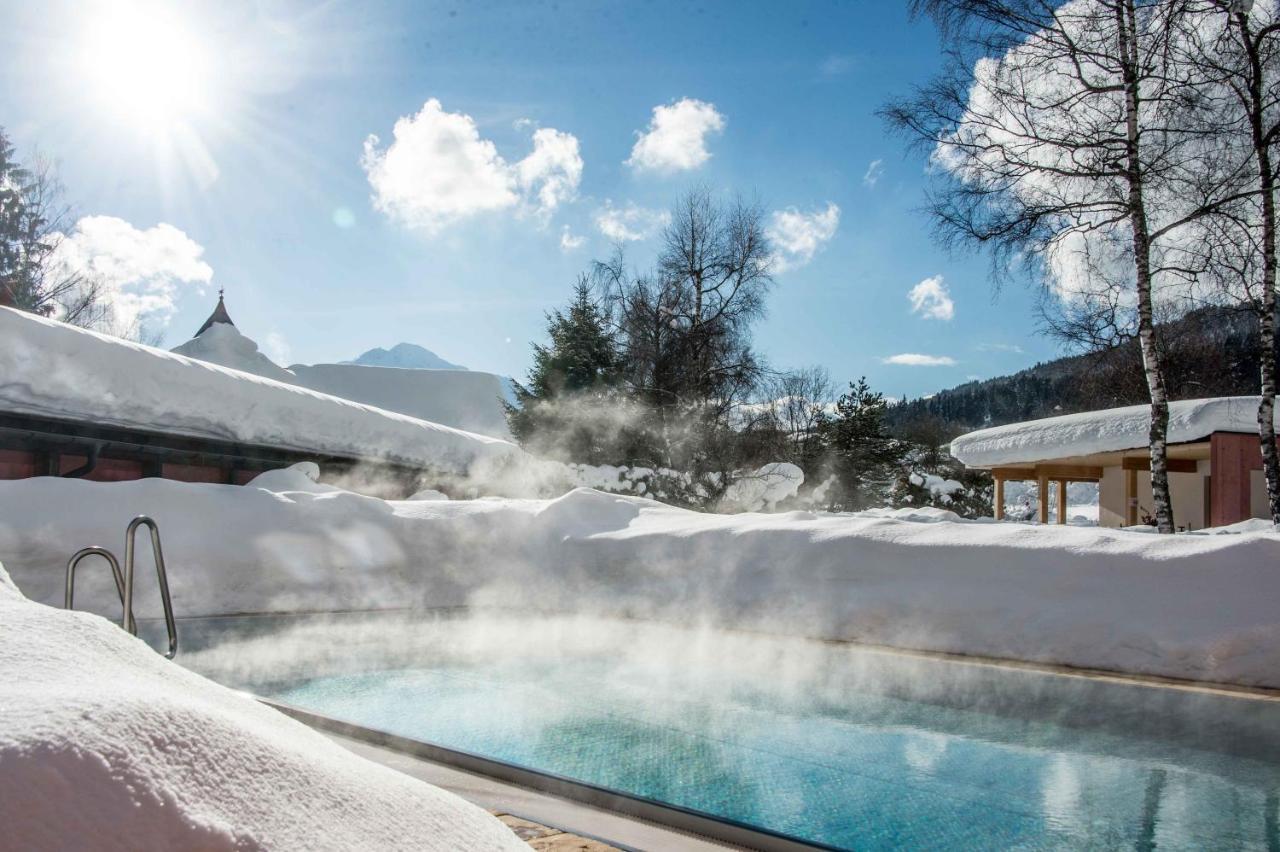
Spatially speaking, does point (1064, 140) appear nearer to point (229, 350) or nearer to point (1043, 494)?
point (1043, 494)

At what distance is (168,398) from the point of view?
8.34 metres

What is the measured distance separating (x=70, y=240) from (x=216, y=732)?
24921 millimetres

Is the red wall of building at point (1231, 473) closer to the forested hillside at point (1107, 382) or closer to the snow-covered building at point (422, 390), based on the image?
the forested hillside at point (1107, 382)

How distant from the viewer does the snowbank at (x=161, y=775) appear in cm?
61

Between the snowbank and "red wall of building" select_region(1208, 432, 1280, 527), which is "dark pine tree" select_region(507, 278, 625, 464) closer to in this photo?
"red wall of building" select_region(1208, 432, 1280, 527)

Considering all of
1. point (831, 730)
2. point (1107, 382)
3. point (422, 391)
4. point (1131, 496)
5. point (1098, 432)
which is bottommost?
point (831, 730)

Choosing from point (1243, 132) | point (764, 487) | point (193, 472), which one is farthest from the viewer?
point (764, 487)

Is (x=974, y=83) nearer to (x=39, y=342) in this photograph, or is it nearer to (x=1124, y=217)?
(x=1124, y=217)

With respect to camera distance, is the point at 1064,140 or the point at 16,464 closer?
the point at 1064,140

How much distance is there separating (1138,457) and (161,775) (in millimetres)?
13791

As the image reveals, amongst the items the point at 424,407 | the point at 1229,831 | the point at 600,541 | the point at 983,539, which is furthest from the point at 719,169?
the point at 424,407

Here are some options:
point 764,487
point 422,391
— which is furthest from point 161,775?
point 422,391

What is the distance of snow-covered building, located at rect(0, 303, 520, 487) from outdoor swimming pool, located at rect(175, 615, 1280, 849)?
3.67 metres

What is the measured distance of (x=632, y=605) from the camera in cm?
558
